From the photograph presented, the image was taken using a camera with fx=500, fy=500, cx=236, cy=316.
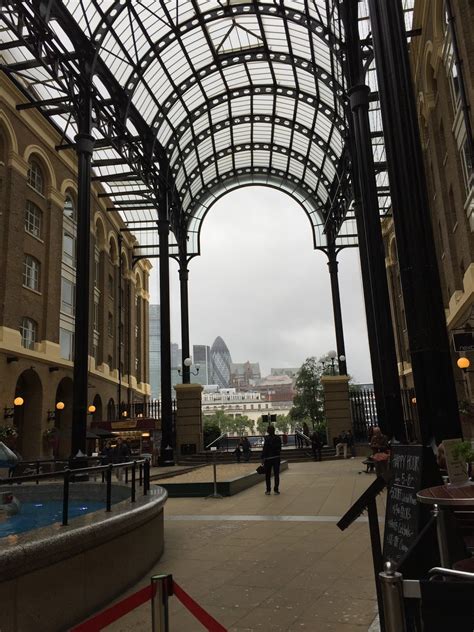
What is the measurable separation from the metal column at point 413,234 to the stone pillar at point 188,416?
79.7 feet

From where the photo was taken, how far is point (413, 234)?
542cm

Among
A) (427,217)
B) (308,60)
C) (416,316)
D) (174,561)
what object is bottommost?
(174,561)

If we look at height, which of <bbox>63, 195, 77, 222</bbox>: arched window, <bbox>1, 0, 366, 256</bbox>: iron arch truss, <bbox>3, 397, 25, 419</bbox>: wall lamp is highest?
<bbox>1, 0, 366, 256</bbox>: iron arch truss

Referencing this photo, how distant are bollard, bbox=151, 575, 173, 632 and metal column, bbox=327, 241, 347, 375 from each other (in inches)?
1138

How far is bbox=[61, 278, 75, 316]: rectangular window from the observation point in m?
28.8

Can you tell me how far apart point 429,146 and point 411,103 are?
64.3 ft

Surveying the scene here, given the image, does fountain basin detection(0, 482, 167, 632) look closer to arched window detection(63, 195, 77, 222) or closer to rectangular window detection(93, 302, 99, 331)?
arched window detection(63, 195, 77, 222)

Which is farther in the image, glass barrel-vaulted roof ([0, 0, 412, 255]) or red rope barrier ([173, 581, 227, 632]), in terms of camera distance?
glass barrel-vaulted roof ([0, 0, 412, 255])

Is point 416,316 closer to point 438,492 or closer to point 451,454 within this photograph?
point 451,454

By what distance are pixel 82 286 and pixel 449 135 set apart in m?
14.6

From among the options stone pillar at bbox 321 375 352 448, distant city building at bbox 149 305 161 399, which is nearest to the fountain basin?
stone pillar at bbox 321 375 352 448

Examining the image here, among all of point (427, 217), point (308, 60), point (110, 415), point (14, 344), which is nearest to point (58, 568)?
point (427, 217)

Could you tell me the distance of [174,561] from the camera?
653cm

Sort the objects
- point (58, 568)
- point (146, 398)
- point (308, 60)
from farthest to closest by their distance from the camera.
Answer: point (146, 398) → point (308, 60) → point (58, 568)
